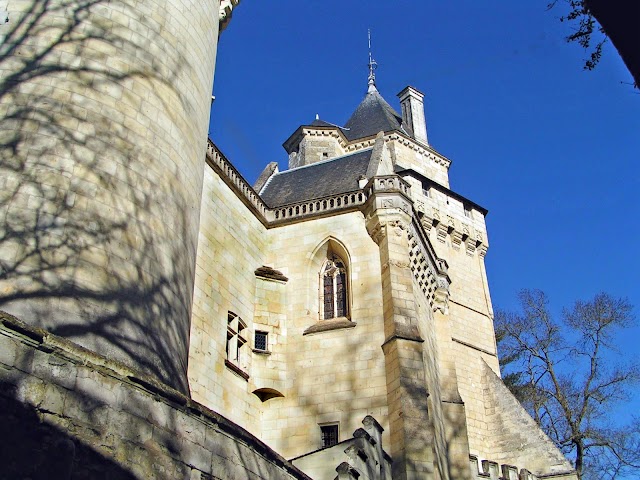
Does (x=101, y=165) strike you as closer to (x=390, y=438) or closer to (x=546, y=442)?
(x=390, y=438)

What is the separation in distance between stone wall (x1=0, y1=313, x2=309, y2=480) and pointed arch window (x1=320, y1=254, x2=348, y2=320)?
32.9ft

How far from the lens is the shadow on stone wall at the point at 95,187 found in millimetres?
8781

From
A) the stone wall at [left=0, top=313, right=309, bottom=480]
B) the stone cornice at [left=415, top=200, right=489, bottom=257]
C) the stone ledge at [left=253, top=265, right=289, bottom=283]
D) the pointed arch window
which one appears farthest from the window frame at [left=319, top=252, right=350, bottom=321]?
the stone cornice at [left=415, top=200, right=489, bottom=257]

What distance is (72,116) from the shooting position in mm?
10039

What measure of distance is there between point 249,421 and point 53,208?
8.56 metres

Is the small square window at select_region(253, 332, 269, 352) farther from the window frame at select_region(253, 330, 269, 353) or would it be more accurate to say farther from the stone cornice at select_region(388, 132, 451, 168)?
the stone cornice at select_region(388, 132, 451, 168)

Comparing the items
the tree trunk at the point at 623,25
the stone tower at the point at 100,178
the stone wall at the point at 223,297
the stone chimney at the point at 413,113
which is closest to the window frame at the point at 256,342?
the stone wall at the point at 223,297

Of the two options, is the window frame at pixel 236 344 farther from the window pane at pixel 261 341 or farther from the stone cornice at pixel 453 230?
the stone cornice at pixel 453 230

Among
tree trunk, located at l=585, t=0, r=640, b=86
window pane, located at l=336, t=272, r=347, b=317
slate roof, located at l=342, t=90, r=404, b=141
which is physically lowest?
tree trunk, located at l=585, t=0, r=640, b=86

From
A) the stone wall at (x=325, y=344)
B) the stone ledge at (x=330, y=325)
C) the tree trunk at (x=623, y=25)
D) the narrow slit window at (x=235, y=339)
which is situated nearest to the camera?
the tree trunk at (x=623, y=25)

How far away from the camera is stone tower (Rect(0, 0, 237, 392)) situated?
28.9 feet

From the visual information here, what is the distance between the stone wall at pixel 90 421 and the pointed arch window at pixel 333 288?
10034mm

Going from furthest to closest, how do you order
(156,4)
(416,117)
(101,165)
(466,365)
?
(416,117) < (466,365) < (156,4) < (101,165)

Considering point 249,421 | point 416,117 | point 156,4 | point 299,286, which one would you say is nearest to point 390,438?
point 249,421
